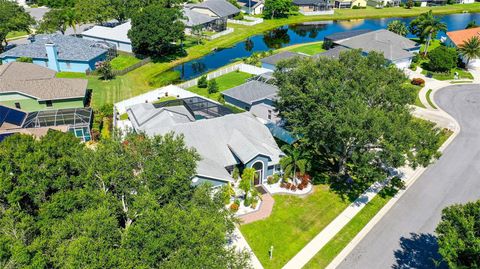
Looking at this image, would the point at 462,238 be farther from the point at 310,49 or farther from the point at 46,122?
the point at 310,49

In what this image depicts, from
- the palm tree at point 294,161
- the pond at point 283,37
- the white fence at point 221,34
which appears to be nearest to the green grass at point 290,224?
the palm tree at point 294,161

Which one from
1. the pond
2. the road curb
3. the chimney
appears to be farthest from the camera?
the pond

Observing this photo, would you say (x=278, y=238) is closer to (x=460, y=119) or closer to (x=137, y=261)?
(x=137, y=261)

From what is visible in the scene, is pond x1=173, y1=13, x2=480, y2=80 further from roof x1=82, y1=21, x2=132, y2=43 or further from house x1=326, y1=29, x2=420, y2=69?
house x1=326, y1=29, x2=420, y2=69

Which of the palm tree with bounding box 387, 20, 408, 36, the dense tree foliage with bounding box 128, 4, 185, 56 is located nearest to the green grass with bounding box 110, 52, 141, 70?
the dense tree foliage with bounding box 128, 4, 185, 56

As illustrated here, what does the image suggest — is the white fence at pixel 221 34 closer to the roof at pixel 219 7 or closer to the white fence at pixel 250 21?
the roof at pixel 219 7

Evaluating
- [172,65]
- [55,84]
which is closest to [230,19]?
[172,65]
